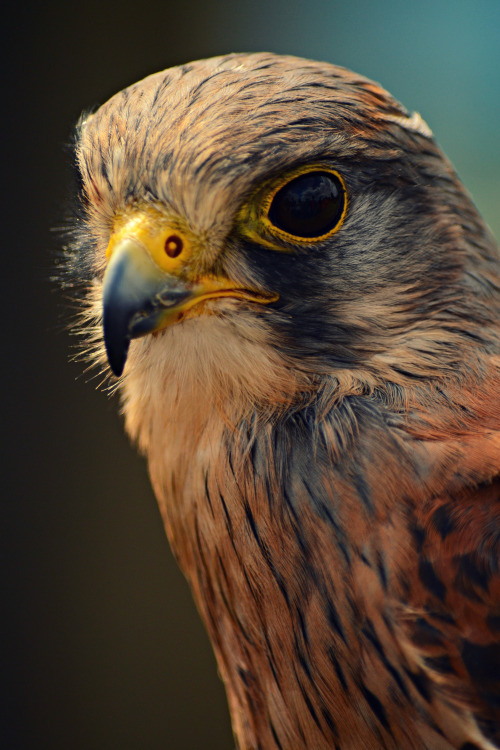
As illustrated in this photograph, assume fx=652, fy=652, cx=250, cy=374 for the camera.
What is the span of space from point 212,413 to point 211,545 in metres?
0.26

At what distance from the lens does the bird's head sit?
1132 mm

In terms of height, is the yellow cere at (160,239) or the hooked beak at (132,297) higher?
the yellow cere at (160,239)

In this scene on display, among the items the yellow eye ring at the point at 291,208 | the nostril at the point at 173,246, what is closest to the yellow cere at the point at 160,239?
the nostril at the point at 173,246

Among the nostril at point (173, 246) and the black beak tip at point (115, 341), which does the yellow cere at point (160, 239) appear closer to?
the nostril at point (173, 246)

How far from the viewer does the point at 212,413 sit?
1.28 metres

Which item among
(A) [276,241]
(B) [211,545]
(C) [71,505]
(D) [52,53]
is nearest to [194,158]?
(A) [276,241]

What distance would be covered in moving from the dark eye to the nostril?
0.17 metres

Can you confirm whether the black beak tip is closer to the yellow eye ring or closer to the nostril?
the nostril

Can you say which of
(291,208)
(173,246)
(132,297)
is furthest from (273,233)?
(132,297)

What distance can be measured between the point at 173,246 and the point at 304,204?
245 mm

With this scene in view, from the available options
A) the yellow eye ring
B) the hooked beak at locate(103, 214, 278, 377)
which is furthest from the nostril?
the yellow eye ring

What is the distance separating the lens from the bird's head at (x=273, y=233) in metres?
1.13

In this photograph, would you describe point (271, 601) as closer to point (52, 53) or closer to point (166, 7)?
point (52, 53)

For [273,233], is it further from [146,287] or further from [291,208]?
[146,287]
